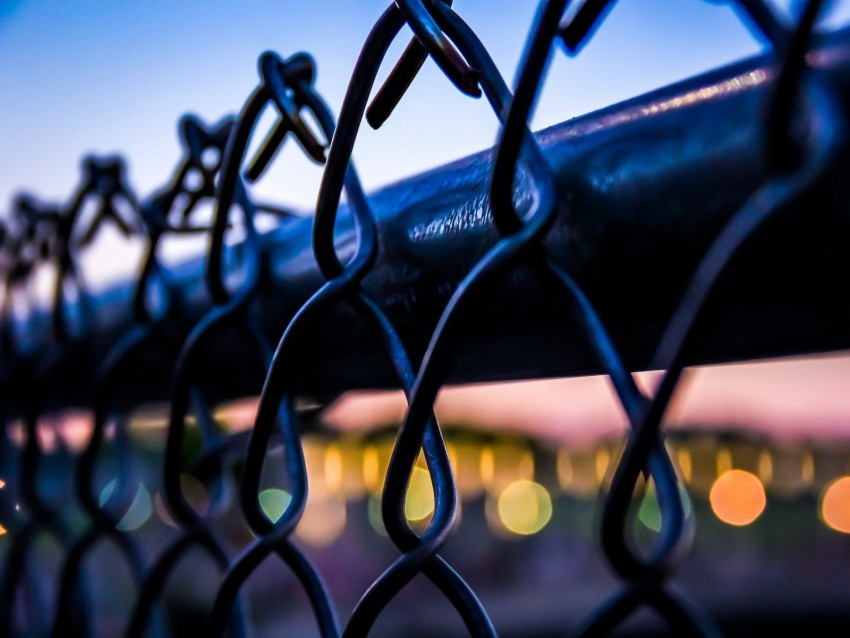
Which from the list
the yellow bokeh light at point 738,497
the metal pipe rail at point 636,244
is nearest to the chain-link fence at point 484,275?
the metal pipe rail at point 636,244

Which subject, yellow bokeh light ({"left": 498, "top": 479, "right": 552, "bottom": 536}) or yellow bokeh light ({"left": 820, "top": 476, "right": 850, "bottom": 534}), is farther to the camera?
yellow bokeh light ({"left": 498, "top": 479, "right": 552, "bottom": 536})

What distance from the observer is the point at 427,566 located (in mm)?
332

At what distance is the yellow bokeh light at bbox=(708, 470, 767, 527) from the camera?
12.3 m

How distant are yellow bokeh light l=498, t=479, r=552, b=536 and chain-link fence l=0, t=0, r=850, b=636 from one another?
1193 cm

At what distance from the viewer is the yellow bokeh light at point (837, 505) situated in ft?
40.4

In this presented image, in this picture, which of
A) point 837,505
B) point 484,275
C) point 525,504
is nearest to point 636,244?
point 484,275

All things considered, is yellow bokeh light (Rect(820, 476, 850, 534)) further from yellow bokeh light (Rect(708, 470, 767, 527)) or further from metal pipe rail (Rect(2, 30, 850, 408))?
metal pipe rail (Rect(2, 30, 850, 408))

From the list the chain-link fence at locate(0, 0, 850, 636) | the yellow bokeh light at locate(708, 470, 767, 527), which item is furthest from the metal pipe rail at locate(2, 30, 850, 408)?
the yellow bokeh light at locate(708, 470, 767, 527)

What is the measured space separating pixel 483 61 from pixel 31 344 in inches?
23.8

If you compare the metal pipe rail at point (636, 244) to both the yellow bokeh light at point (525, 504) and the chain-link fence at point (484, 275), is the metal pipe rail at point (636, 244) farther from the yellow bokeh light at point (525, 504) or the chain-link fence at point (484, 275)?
the yellow bokeh light at point (525, 504)

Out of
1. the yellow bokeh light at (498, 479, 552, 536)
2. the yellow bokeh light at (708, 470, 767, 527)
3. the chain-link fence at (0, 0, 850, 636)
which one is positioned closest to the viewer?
the chain-link fence at (0, 0, 850, 636)

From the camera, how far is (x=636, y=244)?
28cm

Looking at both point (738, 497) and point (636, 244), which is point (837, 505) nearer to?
point (738, 497)

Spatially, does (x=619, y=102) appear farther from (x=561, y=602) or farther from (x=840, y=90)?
(x=561, y=602)
